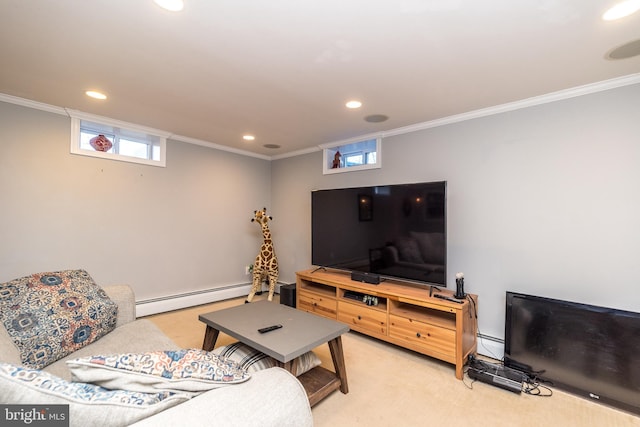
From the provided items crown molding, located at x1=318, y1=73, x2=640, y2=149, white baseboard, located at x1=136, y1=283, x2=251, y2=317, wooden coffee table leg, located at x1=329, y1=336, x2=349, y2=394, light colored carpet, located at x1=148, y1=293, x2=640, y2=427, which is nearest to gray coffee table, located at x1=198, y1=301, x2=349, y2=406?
wooden coffee table leg, located at x1=329, y1=336, x2=349, y2=394

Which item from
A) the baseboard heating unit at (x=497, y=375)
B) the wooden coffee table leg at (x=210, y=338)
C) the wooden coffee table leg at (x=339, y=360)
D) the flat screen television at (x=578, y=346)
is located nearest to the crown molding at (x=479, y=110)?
the flat screen television at (x=578, y=346)

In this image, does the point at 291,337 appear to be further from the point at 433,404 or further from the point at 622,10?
the point at 622,10

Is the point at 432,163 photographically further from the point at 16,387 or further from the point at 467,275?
the point at 16,387

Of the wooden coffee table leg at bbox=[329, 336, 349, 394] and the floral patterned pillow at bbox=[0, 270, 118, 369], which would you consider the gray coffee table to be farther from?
the floral patterned pillow at bbox=[0, 270, 118, 369]

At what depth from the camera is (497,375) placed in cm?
217

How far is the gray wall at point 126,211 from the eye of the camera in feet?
8.82

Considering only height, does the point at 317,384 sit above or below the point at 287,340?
below

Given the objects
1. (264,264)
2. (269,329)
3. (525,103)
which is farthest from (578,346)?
(264,264)

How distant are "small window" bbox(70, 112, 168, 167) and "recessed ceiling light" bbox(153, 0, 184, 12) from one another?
2.24 m

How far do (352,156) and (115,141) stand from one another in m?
2.86

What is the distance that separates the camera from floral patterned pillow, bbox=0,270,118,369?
4.80 ft

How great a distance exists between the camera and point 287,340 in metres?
1.83

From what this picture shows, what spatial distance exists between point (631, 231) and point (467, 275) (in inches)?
46.1

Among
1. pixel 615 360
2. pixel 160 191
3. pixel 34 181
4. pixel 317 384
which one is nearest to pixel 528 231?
pixel 615 360
